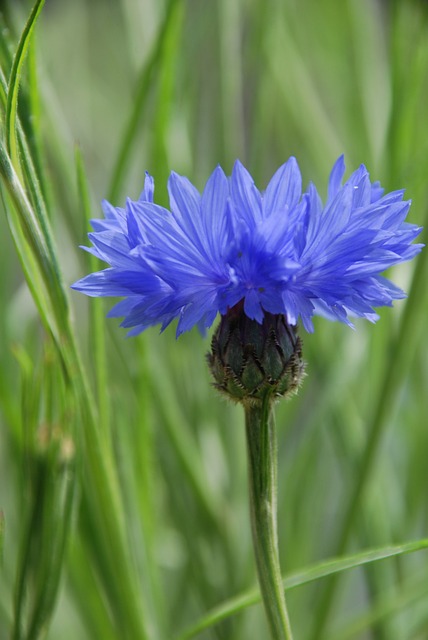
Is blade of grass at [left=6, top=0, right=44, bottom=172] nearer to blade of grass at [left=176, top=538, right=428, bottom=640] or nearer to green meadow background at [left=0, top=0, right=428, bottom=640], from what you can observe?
green meadow background at [left=0, top=0, right=428, bottom=640]

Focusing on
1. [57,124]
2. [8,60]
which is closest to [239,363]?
[8,60]

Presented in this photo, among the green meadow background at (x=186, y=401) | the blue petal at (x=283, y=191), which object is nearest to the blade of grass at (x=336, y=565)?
the green meadow background at (x=186, y=401)

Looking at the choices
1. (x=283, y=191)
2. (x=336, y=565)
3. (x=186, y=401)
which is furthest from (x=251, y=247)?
(x=186, y=401)

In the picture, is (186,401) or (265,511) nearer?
(265,511)

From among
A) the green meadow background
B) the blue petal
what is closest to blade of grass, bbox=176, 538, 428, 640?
the green meadow background

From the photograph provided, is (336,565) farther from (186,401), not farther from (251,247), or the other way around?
(186,401)

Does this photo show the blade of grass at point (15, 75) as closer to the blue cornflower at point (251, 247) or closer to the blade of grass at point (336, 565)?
the blue cornflower at point (251, 247)
